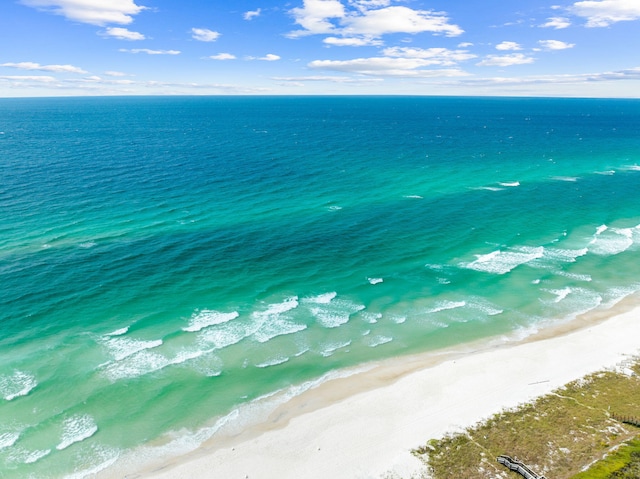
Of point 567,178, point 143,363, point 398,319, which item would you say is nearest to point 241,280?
point 143,363

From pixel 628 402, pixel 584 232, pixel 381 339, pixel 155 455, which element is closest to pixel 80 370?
pixel 155 455

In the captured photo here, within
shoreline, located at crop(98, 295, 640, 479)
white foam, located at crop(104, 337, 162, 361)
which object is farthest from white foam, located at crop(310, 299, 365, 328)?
white foam, located at crop(104, 337, 162, 361)

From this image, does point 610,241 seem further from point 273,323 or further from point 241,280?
point 241,280

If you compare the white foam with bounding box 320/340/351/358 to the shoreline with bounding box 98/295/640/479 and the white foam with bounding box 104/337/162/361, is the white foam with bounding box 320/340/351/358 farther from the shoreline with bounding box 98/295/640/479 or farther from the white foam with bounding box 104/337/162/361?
the white foam with bounding box 104/337/162/361

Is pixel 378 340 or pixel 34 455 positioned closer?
pixel 34 455

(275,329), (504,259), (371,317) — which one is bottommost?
(371,317)

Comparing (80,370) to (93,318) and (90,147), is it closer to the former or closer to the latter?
(93,318)
